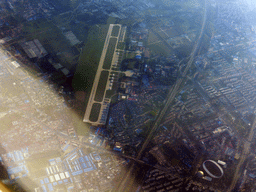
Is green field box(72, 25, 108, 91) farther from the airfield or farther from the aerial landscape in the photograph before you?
the airfield

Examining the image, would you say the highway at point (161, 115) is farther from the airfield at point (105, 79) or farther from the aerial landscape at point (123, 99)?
the airfield at point (105, 79)

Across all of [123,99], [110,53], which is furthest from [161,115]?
[110,53]

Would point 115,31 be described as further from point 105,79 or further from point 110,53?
point 105,79

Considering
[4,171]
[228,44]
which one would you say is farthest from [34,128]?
[228,44]

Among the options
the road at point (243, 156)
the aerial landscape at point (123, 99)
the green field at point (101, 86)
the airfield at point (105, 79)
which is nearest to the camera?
the aerial landscape at point (123, 99)

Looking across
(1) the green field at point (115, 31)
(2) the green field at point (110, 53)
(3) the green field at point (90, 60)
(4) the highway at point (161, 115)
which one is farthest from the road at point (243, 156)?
(1) the green field at point (115, 31)

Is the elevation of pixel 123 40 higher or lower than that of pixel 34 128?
higher

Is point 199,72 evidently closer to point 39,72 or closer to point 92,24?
point 92,24
